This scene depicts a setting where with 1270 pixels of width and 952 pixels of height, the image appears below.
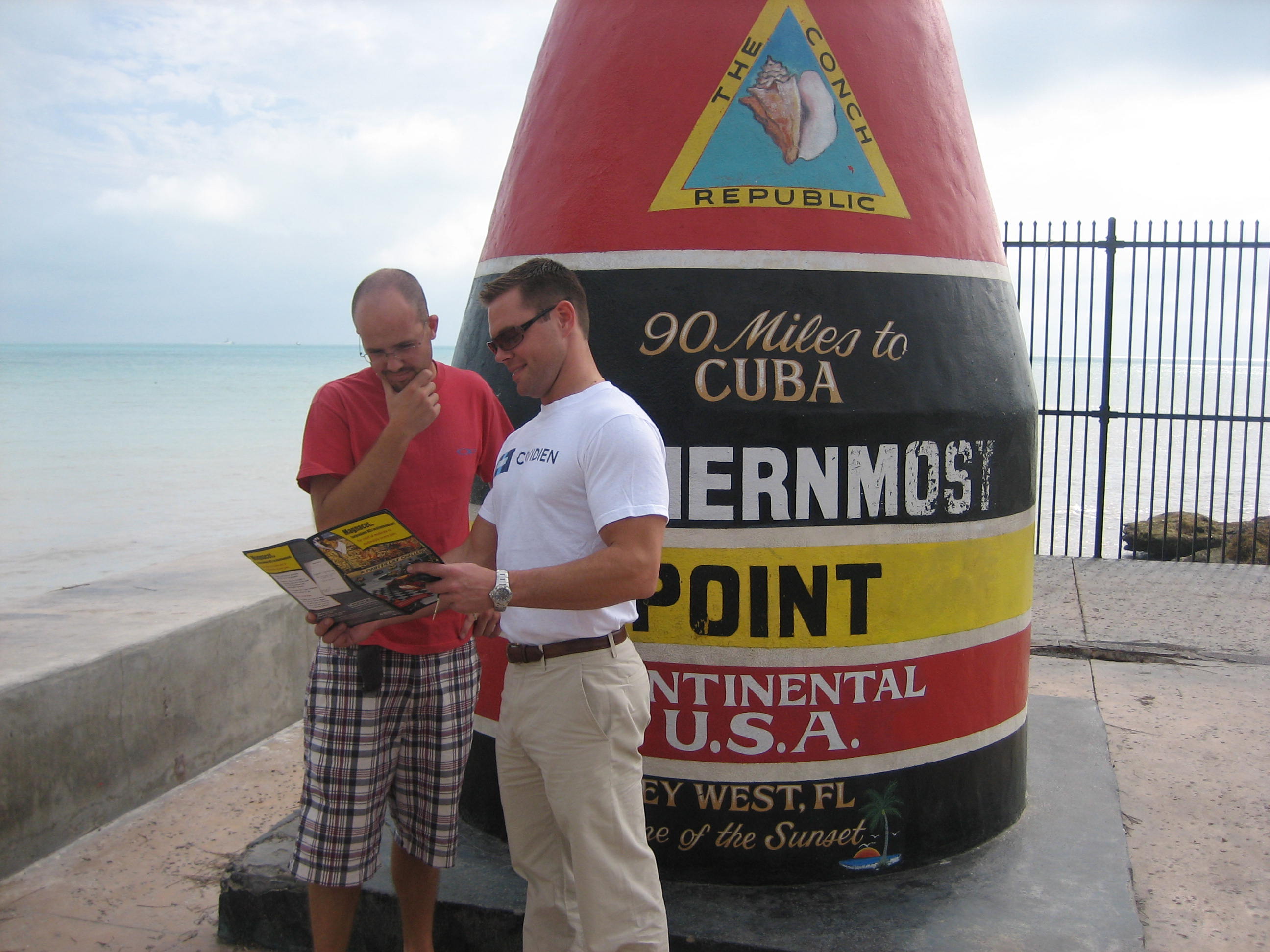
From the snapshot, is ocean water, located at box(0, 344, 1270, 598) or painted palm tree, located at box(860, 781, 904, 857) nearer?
painted palm tree, located at box(860, 781, 904, 857)

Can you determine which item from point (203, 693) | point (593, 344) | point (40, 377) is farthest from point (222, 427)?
point (593, 344)

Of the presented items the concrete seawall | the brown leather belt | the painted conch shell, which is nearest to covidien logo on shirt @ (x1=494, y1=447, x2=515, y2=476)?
the brown leather belt

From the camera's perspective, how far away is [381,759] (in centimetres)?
258

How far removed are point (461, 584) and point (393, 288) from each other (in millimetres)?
780

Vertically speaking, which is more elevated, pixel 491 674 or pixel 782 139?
pixel 782 139

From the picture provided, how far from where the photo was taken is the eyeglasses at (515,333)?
2209 mm

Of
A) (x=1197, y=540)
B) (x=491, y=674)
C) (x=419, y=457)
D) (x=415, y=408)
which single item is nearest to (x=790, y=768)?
(x=491, y=674)

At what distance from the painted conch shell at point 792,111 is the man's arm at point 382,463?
4.26 ft

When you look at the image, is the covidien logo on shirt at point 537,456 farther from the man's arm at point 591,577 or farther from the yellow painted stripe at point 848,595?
the yellow painted stripe at point 848,595

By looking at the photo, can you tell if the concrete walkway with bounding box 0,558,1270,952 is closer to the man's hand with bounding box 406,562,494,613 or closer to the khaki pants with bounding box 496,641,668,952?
the khaki pants with bounding box 496,641,668,952

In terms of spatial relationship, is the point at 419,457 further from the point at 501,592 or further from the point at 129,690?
the point at 129,690

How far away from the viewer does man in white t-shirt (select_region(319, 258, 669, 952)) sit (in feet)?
6.76

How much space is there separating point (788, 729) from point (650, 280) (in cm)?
135

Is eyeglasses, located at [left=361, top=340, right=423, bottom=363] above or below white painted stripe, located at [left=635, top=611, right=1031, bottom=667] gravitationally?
above
